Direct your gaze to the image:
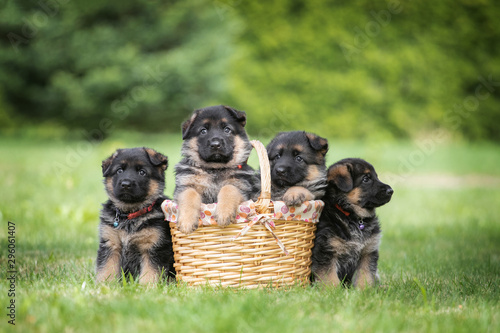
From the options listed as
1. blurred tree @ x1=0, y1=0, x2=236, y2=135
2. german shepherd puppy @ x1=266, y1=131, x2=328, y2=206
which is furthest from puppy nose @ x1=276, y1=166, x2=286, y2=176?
blurred tree @ x1=0, y1=0, x2=236, y2=135

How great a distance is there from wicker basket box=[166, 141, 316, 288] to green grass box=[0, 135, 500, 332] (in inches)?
7.0

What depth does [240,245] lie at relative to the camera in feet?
10.9

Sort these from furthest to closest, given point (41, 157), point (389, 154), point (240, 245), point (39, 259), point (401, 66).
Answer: point (401, 66), point (389, 154), point (41, 157), point (39, 259), point (240, 245)

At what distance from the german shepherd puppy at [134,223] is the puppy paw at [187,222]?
Result: 0.42 m

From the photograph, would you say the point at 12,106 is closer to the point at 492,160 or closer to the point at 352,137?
the point at 352,137

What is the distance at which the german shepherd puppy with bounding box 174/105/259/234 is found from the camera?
359cm

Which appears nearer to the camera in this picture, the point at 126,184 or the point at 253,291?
the point at 253,291

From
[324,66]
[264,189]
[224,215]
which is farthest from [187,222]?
[324,66]

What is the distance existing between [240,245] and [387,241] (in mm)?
3161

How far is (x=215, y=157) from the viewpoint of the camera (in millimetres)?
3596

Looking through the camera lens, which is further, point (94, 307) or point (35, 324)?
point (94, 307)

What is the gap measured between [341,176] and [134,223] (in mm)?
1553

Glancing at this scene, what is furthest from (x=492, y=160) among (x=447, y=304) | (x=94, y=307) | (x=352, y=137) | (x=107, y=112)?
(x=94, y=307)

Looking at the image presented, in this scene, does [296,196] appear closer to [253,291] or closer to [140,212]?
[253,291]
